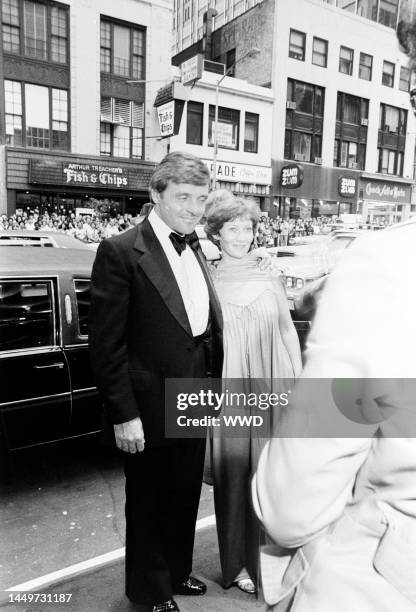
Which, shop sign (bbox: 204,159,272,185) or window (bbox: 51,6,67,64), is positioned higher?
window (bbox: 51,6,67,64)

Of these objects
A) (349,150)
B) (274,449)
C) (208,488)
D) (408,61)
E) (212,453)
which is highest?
(349,150)

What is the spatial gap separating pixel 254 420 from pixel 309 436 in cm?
170

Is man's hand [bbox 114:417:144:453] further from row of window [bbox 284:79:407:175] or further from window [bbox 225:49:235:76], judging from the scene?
window [bbox 225:49:235:76]

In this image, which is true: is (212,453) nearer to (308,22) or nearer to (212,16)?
(308,22)

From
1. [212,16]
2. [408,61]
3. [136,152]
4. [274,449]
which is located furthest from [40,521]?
[212,16]

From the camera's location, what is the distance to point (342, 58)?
30.8 meters

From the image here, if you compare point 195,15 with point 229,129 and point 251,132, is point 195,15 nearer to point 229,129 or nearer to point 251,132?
point 251,132

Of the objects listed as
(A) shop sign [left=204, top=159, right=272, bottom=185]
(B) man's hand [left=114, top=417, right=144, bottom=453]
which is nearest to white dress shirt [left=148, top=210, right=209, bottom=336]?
(B) man's hand [left=114, top=417, right=144, bottom=453]

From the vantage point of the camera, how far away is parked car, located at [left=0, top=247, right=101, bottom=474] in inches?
120

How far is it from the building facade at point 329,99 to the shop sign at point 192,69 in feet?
24.0

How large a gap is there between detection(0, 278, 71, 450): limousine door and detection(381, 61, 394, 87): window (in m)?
35.4

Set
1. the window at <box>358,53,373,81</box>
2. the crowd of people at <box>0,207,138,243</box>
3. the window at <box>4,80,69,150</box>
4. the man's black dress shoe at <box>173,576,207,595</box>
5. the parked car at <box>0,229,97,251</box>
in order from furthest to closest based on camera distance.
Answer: the window at <box>358,53,373,81</box>
the window at <box>4,80,69,150</box>
the crowd of people at <box>0,207,138,243</box>
the parked car at <box>0,229,97,251</box>
the man's black dress shoe at <box>173,576,207,595</box>

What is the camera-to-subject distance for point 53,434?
3.27 meters

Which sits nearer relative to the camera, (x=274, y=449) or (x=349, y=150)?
(x=274, y=449)
